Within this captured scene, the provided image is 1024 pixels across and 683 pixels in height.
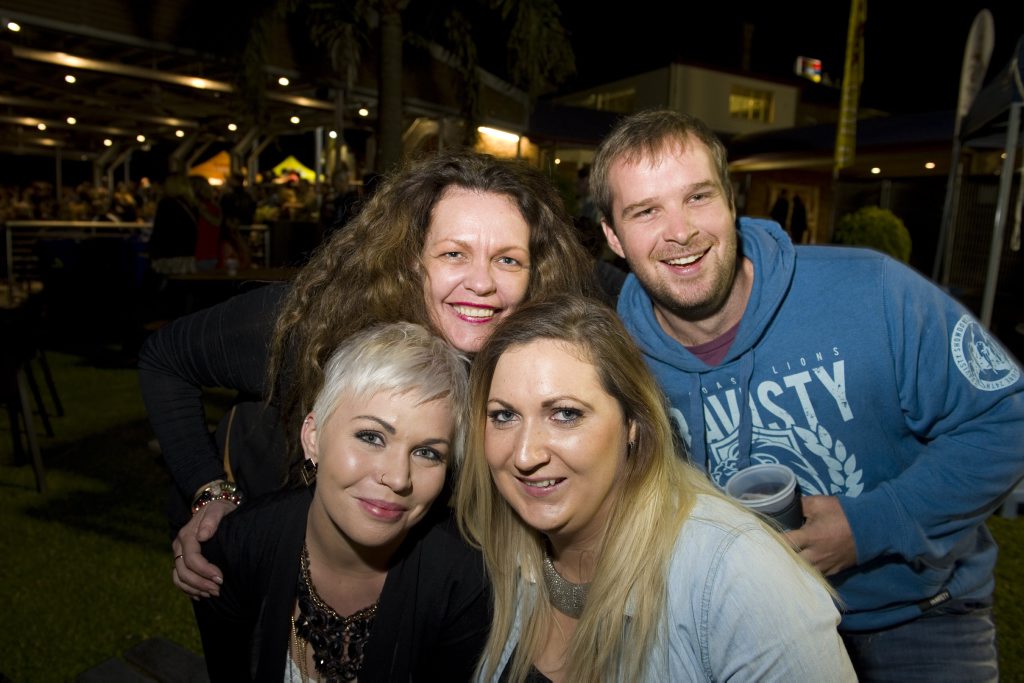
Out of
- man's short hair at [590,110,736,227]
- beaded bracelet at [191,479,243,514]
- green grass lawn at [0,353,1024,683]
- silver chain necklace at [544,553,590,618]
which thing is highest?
man's short hair at [590,110,736,227]

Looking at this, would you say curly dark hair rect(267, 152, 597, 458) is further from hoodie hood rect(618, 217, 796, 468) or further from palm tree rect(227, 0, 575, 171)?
palm tree rect(227, 0, 575, 171)

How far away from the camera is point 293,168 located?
29047 mm

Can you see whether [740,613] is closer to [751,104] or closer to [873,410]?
[873,410]

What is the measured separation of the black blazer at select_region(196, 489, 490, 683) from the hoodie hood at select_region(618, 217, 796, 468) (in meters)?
0.86

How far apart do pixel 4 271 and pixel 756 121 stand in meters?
30.3

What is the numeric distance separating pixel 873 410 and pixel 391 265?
5.34ft

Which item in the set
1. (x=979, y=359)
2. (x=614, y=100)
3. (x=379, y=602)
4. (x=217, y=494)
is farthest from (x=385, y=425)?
(x=614, y=100)

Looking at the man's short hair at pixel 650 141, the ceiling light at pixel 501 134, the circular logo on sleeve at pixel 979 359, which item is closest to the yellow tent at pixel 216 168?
the ceiling light at pixel 501 134

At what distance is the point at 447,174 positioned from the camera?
8.19ft

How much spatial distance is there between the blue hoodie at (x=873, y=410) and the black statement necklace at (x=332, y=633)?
47.1 inches

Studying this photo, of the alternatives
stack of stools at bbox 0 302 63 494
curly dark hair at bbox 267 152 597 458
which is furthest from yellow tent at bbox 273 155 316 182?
curly dark hair at bbox 267 152 597 458

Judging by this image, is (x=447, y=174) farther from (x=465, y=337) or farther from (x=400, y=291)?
(x=465, y=337)

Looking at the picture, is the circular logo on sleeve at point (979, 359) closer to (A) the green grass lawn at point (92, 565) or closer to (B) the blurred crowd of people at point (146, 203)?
(A) the green grass lawn at point (92, 565)

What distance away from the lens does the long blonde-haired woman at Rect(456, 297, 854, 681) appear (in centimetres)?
163
